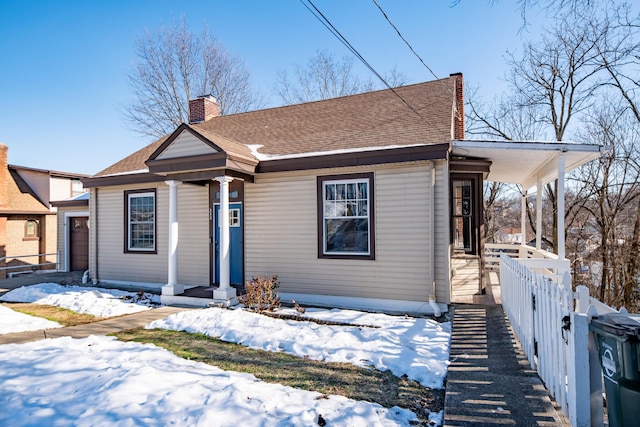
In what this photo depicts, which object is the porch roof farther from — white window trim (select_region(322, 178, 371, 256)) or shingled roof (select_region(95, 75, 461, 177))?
white window trim (select_region(322, 178, 371, 256))

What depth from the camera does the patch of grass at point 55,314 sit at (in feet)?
23.8

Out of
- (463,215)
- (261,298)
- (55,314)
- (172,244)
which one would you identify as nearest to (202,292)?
(172,244)

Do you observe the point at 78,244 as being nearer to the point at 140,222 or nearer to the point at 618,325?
the point at 140,222

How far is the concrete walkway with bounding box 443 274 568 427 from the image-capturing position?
3217 millimetres

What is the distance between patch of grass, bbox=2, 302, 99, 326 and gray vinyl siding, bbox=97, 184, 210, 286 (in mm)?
2462

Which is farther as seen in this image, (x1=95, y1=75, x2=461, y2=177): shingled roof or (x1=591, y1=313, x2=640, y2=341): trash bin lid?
(x1=95, y1=75, x2=461, y2=177): shingled roof

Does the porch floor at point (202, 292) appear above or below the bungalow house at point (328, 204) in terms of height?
below

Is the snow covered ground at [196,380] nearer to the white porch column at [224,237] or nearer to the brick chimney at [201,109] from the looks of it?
the white porch column at [224,237]

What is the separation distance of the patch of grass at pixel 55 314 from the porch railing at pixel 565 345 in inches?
300

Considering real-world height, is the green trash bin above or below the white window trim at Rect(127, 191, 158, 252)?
below

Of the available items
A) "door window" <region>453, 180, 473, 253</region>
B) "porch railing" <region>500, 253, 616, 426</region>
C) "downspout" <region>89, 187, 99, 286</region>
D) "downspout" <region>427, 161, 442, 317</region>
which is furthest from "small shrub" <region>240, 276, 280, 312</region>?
"downspout" <region>89, 187, 99, 286</region>

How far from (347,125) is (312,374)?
6884mm

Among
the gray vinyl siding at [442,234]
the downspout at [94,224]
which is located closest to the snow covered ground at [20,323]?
the downspout at [94,224]

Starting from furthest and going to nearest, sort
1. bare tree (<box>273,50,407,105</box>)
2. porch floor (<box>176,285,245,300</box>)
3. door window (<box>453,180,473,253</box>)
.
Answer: bare tree (<box>273,50,407,105</box>)
door window (<box>453,180,473,253</box>)
porch floor (<box>176,285,245,300</box>)
